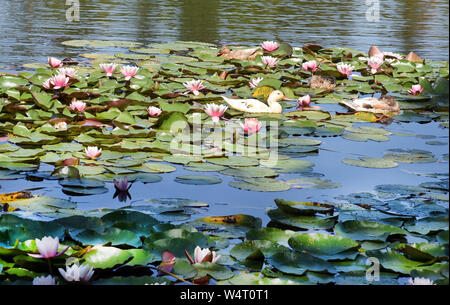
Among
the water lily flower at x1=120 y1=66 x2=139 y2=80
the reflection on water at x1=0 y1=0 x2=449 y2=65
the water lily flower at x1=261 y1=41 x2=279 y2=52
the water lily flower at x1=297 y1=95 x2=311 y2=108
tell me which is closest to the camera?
the water lily flower at x1=297 y1=95 x2=311 y2=108

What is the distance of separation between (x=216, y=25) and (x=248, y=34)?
114 cm

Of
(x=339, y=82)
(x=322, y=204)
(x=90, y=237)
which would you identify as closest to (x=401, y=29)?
(x=339, y=82)

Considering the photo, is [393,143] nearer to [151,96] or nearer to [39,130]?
[151,96]

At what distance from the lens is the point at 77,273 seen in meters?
1.87

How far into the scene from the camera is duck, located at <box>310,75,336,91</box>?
5180 mm

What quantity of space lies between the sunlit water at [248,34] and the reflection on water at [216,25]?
14 mm

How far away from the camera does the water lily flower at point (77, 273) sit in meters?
1.87

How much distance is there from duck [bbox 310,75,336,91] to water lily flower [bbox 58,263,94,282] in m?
3.60

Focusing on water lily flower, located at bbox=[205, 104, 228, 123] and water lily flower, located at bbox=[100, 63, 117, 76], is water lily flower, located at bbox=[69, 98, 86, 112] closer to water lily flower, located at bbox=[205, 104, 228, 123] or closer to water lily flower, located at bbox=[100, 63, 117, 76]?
water lily flower, located at bbox=[205, 104, 228, 123]

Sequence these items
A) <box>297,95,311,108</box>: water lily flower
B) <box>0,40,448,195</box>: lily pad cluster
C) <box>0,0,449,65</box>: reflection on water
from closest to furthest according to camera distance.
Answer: <box>0,40,448,195</box>: lily pad cluster < <box>297,95,311,108</box>: water lily flower < <box>0,0,449,65</box>: reflection on water

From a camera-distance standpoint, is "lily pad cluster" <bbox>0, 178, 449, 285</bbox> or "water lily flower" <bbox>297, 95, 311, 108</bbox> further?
"water lily flower" <bbox>297, 95, 311, 108</bbox>

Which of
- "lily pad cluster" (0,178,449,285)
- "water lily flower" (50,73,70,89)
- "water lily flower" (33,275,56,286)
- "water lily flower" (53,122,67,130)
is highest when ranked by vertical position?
"water lily flower" (50,73,70,89)

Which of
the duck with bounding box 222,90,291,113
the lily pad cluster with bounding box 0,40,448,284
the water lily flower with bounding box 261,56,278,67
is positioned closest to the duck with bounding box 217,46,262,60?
the water lily flower with bounding box 261,56,278,67

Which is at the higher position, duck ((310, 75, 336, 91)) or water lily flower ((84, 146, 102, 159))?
duck ((310, 75, 336, 91))
